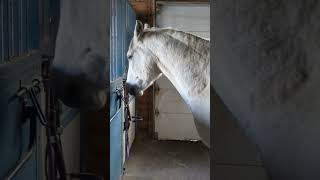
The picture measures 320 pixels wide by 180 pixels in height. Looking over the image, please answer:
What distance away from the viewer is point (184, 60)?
199cm

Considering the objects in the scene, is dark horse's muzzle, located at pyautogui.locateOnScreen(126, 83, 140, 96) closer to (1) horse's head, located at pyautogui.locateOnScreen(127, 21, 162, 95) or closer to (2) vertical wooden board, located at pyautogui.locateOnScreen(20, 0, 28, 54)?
(1) horse's head, located at pyautogui.locateOnScreen(127, 21, 162, 95)

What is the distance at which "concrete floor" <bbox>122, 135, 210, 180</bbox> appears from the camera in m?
2.98

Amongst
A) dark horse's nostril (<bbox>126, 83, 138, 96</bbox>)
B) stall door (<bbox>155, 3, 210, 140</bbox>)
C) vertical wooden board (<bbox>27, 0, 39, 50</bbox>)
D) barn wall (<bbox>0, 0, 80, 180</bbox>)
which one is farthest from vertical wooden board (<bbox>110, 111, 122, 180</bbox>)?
stall door (<bbox>155, 3, 210, 140</bbox>)

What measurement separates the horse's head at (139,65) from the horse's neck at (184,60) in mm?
121

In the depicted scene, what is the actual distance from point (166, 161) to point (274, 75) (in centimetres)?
272

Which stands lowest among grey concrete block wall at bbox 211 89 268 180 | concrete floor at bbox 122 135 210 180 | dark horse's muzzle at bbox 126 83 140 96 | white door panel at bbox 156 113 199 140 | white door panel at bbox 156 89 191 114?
concrete floor at bbox 122 135 210 180

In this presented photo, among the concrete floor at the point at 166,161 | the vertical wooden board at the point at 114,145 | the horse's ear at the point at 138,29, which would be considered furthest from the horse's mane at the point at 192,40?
the concrete floor at the point at 166,161

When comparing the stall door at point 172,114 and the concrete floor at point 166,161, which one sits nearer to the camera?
the concrete floor at point 166,161

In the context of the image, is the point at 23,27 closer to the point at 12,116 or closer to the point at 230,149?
the point at 12,116

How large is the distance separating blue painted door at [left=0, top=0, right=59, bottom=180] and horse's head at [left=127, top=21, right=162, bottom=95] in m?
1.35

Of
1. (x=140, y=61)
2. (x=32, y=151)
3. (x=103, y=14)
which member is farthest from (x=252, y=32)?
(x=140, y=61)

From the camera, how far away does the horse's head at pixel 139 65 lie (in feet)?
7.82

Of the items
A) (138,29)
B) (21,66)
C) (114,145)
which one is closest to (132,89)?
(138,29)

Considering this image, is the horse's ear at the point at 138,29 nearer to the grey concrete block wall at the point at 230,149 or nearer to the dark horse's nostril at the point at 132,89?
the dark horse's nostril at the point at 132,89
